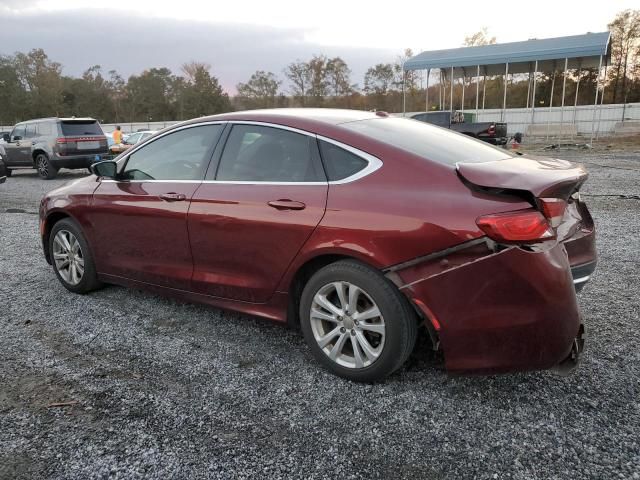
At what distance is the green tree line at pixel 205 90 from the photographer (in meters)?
43.4

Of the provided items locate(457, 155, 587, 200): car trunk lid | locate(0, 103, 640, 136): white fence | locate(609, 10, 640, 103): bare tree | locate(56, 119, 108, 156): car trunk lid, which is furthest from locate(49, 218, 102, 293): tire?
locate(609, 10, 640, 103): bare tree

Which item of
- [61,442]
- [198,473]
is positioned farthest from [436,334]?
[61,442]

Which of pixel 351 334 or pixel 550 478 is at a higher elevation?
pixel 351 334

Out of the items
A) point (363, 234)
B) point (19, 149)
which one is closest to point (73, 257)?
point (363, 234)

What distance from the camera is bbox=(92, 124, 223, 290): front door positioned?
3.61 metres

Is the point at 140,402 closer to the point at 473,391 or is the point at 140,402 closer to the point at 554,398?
the point at 473,391

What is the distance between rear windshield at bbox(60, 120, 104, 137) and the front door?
39.9ft

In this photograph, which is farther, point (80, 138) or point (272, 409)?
point (80, 138)

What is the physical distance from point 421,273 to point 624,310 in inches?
87.3

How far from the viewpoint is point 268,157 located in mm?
3283

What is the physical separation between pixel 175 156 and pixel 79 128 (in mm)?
13004

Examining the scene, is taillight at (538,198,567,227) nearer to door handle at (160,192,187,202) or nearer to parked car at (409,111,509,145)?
door handle at (160,192,187,202)

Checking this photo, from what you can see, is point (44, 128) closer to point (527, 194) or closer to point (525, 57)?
→ point (527, 194)

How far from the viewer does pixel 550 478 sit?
2125mm
